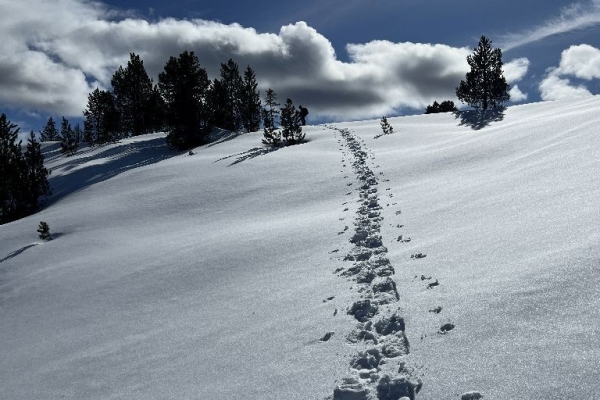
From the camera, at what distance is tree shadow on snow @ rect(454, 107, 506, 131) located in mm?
28367

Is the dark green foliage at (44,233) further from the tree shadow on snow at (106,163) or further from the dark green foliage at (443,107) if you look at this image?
the dark green foliage at (443,107)

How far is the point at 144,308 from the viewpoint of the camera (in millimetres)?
7195

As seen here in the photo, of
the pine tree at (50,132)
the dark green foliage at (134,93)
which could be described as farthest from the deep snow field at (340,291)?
the pine tree at (50,132)

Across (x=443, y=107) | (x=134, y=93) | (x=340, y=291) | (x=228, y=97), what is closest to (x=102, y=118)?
(x=134, y=93)

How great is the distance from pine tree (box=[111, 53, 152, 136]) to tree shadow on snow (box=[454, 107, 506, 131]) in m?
34.7

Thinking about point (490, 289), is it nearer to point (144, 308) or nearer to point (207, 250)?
point (144, 308)

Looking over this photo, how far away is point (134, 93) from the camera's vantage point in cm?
5378

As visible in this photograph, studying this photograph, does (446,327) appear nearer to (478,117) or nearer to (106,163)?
(106,163)

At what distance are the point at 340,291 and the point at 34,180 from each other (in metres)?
22.8

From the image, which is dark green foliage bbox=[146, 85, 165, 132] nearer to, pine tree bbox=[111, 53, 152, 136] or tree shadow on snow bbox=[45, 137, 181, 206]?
pine tree bbox=[111, 53, 152, 136]

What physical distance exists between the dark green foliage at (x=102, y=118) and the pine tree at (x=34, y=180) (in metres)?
22.6

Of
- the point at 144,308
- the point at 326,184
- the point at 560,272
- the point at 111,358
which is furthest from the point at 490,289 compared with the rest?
the point at 326,184

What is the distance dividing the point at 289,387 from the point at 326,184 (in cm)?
1049

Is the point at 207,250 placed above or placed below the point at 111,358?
above
